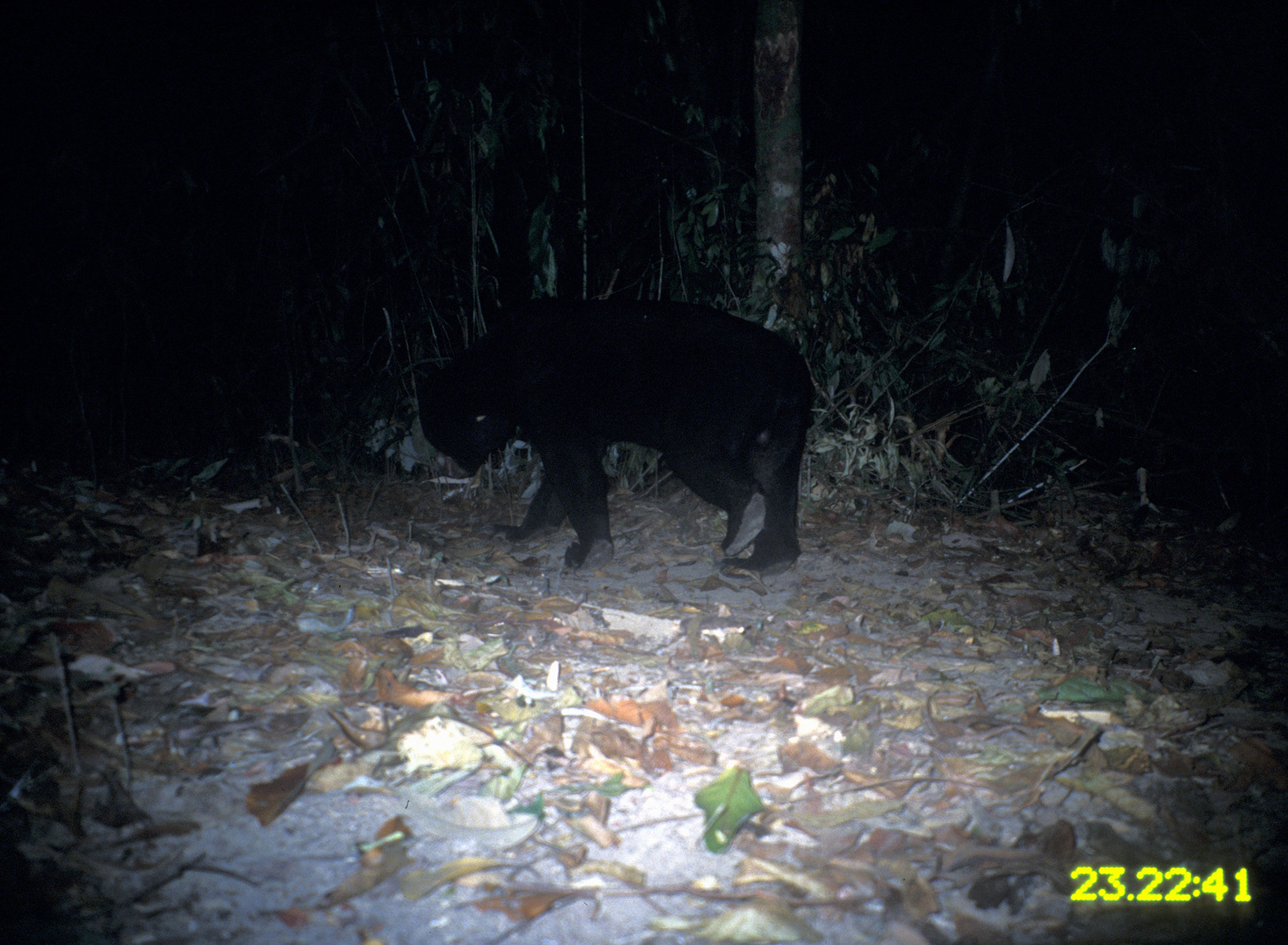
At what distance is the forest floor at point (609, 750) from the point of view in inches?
63.4

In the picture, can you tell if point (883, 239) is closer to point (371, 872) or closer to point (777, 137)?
point (777, 137)

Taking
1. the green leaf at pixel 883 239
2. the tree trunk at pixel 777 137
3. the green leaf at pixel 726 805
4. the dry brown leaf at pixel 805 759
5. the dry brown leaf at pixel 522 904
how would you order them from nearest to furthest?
the dry brown leaf at pixel 522 904 → the green leaf at pixel 726 805 → the dry brown leaf at pixel 805 759 → the green leaf at pixel 883 239 → the tree trunk at pixel 777 137

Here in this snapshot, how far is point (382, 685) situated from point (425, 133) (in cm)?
367

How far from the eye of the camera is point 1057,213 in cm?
561

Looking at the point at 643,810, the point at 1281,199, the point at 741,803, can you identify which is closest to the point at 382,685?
the point at 643,810

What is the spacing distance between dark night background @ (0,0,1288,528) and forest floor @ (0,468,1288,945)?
1.84 m

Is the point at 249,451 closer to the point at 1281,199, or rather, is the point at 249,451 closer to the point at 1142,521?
the point at 1142,521

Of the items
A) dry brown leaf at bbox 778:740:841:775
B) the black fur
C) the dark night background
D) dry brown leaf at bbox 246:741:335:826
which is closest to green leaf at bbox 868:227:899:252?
the dark night background

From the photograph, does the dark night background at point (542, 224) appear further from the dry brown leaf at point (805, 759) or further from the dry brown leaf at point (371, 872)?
the dry brown leaf at point (371, 872)
